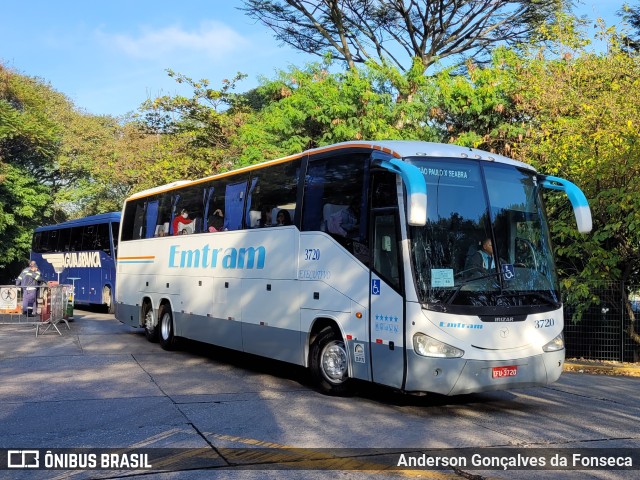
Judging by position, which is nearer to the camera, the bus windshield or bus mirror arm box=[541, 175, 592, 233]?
the bus windshield

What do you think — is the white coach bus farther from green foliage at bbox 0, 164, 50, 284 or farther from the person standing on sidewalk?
green foliage at bbox 0, 164, 50, 284

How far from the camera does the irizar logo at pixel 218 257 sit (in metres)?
11.3

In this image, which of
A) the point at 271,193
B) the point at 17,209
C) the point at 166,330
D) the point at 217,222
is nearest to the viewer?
the point at 271,193

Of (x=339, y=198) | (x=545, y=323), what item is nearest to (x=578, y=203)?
(x=545, y=323)

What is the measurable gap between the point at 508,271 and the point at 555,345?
1.23 metres

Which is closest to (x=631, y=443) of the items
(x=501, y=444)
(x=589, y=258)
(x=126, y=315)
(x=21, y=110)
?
(x=501, y=444)

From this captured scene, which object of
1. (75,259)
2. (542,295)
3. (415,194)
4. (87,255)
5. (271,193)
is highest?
(271,193)

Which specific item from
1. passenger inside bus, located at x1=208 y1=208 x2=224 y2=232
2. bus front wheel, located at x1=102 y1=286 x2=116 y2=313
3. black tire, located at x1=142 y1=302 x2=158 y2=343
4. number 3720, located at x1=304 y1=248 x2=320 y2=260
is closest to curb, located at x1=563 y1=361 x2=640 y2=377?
number 3720, located at x1=304 y1=248 x2=320 y2=260

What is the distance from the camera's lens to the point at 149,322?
51.5ft

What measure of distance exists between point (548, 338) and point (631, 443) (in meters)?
1.79

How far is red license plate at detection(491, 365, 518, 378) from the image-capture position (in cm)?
798

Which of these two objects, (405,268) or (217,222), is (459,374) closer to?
(405,268)

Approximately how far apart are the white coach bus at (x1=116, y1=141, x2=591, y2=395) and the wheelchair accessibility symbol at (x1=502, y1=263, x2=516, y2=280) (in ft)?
0.06

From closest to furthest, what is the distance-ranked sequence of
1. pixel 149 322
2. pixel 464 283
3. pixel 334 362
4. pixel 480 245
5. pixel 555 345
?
pixel 464 283 → pixel 480 245 → pixel 555 345 → pixel 334 362 → pixel 149 322
